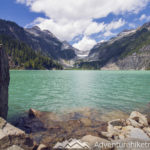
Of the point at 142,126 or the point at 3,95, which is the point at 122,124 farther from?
the point at 3,95

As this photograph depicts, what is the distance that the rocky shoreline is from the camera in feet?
28.1

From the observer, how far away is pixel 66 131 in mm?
13562

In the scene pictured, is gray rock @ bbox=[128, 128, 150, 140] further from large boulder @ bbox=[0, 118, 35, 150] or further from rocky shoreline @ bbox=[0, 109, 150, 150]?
large boulder @ bbox=[0, 118, 35, 150]

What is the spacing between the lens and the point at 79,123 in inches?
618

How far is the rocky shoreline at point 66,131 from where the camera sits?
8551 millimetres

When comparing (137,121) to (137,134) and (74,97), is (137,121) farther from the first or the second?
(74,97)

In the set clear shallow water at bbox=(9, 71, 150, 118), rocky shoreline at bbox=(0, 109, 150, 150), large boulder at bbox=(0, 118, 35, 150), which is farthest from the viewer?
clear shallow water at bbox=(9, 71, 150, 118)

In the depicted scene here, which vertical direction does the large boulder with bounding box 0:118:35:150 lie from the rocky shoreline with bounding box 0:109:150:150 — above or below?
above

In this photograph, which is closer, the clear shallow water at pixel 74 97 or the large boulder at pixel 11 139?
the large boulder at pixel 11 139

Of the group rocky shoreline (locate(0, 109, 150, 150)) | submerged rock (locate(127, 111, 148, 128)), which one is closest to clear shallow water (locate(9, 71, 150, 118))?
rocky shoreline (locate(0, 109, 150, 150))

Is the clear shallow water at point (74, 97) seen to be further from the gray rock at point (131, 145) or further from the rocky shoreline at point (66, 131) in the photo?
the gray rock at point (131, 145)

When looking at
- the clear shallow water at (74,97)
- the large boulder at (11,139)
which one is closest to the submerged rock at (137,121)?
the clear shallow water at (74,97)

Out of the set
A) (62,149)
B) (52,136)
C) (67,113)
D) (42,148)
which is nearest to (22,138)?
(42,148)

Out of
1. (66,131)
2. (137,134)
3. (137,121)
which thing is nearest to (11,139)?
(66,131)
